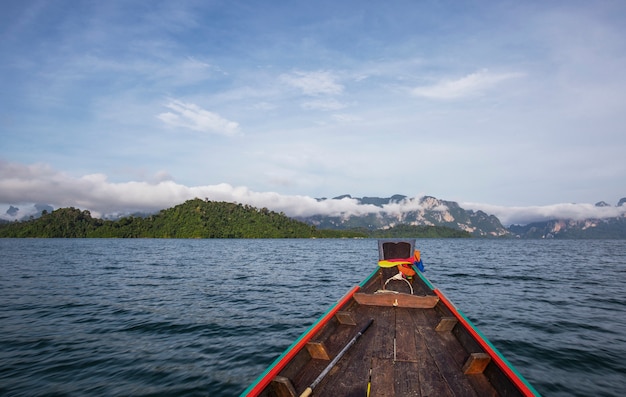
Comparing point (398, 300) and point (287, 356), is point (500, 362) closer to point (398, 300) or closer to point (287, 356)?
point (287, 356)

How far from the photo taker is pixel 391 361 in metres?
5.83

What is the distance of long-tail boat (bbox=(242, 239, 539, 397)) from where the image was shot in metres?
4.71

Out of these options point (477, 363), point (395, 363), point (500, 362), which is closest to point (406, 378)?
point (395, 363)

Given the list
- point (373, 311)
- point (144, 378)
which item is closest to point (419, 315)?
point (373, 311)

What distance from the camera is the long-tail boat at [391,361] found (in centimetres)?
471

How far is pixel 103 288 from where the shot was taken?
820 inches

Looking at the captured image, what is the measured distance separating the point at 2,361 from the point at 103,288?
12.6 meters

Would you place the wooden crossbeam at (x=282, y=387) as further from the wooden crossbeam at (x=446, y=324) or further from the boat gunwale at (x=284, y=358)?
the wooden crossbeam at (x=446, y=324)

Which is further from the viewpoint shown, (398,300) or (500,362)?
(398,300)

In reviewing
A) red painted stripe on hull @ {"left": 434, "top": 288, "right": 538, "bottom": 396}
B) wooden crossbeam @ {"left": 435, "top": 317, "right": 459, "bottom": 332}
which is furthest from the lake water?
red painted stripe on hull @ {"left": 434, "top": 288, "right": 538, "bottom": 396}

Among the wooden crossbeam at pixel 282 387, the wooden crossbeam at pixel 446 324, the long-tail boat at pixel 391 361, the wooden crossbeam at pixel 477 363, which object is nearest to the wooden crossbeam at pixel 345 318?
the long-tail boat at pixel 391 361

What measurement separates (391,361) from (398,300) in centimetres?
357

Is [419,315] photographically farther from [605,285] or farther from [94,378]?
[605,285]

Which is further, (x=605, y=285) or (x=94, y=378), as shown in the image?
(x=605, y=285)
